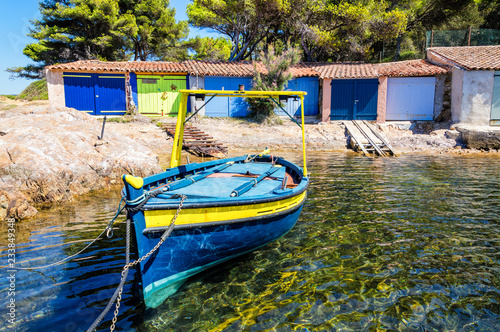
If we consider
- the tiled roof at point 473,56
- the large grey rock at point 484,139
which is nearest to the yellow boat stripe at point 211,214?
the large grey rock at point 484,139

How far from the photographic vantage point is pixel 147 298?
4.24m

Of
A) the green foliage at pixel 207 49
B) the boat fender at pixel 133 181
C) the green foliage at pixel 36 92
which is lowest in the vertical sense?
the boat fender at pixel 133 181

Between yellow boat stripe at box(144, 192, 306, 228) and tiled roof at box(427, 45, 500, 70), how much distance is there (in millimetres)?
18684

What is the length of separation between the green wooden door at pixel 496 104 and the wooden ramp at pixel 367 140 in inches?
248

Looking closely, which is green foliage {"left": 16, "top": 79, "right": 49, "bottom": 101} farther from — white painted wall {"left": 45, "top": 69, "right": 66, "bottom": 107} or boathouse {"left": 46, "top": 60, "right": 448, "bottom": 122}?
boathouse {"left": 46, "top": 60, "right": 448, "bottom": 122}

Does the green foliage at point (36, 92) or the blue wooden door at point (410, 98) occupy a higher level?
the green foliage at point (36, 92)

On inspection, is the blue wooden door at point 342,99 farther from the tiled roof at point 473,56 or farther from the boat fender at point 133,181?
the boat fender at point 133,181

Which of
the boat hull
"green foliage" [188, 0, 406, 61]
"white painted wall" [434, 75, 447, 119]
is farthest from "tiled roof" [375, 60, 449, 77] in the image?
the boat hull

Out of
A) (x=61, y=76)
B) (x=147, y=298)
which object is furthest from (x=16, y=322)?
(x=61, y=76)

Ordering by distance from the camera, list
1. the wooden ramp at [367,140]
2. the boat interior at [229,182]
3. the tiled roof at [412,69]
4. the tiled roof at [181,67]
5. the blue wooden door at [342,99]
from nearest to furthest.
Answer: the boat interior at [229,182]
the wooden ramp at [367,140]
the tiled roof at [181,67]
the tiled roof at [412,69]
the blue wooden door at [342,99]

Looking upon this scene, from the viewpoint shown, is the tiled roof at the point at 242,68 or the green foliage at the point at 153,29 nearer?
the tiled roof at the point at 242,68

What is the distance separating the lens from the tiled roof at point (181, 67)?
20.5m

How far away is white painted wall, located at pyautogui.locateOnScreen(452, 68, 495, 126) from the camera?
19.2 m

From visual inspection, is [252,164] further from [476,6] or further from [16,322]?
[476,6]
